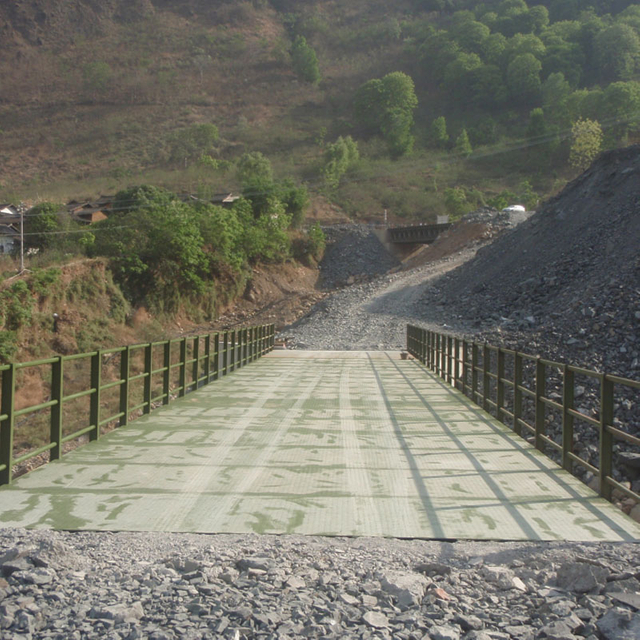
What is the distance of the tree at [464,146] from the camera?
117250mm

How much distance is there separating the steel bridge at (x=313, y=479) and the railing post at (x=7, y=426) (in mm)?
36

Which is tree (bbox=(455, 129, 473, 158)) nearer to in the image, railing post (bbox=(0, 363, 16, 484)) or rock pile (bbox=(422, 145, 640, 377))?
rock pile (bbox=(422, 145, 640, 377))

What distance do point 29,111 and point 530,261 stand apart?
13342 centimetres

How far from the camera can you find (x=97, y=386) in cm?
808

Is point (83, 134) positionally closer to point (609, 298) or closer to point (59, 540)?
point (609, 298)

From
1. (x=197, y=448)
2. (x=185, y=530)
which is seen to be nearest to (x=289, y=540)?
(x=185, y=530)

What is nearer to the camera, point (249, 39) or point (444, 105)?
point (444, 105)

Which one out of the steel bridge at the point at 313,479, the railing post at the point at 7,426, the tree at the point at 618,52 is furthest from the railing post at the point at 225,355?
the tree at the point at 618,52

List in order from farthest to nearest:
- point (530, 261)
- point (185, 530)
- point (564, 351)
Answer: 1. point (530, 261)
2. point (564, 351)
3. point (185, 530)

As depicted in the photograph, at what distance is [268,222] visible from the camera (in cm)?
6588

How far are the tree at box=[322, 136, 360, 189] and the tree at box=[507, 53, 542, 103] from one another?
45.3 meters

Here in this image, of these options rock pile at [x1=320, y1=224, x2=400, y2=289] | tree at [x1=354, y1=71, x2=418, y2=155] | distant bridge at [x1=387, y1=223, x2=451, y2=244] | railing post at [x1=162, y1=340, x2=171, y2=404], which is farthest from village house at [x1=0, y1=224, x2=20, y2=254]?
tree at [x1=354, y1=71, x2=418, y2=155]

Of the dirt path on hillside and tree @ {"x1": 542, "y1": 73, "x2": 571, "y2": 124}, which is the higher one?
tree @ {"x1": 542, "y1": 73, "x2": 571, "y2": 124}

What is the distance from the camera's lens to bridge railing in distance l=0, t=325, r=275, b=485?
20.3 ft
